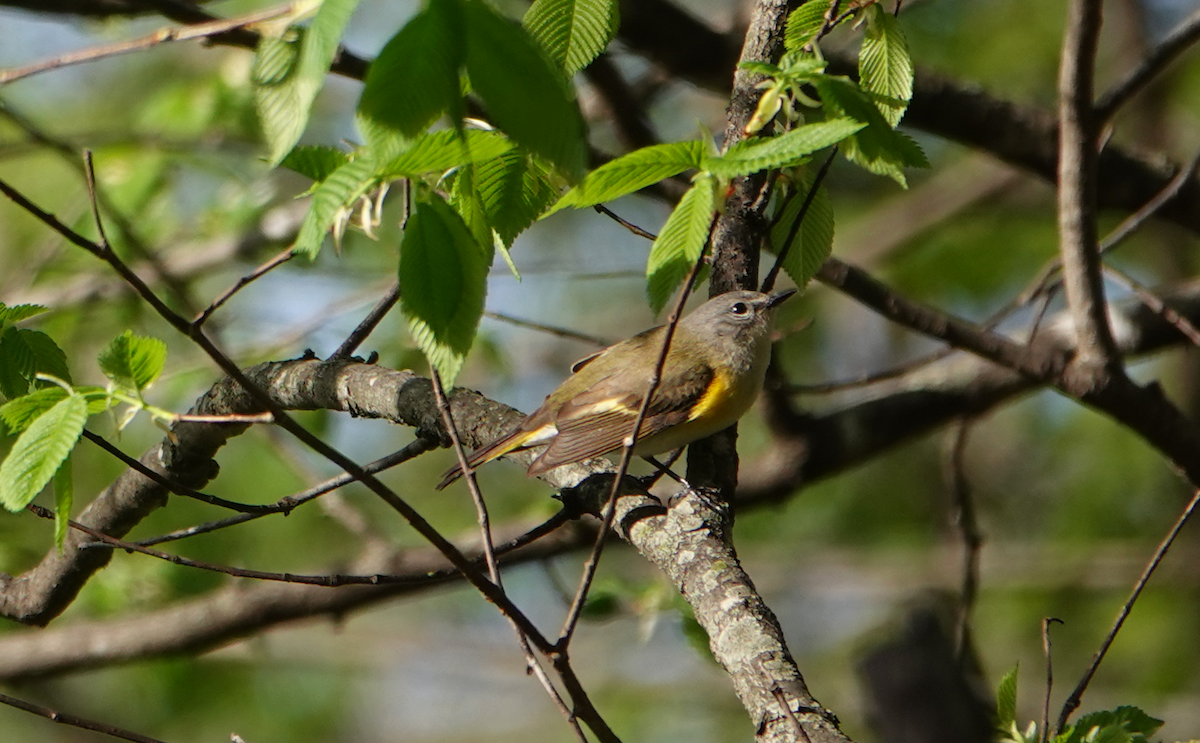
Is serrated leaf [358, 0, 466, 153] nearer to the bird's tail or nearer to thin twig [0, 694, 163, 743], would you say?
thin twig [0, 694, 163, 743]

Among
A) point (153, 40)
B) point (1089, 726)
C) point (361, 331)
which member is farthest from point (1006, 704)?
point (153, 40)

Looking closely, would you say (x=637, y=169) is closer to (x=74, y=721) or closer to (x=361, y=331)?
(x=361, y=331)

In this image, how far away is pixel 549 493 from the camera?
28.0ft

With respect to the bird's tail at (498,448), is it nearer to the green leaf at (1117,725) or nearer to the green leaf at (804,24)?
the green leaf at (804,24)

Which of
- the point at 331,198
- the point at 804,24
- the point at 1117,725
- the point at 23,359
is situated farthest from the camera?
the point at 23,359

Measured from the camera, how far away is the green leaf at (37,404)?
2.03 meters

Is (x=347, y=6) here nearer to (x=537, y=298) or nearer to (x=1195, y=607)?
(x=1195, y=607)

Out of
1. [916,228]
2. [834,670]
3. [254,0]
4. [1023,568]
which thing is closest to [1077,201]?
[916,228]

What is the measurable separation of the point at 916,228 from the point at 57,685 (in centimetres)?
877

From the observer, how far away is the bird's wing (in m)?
3.40

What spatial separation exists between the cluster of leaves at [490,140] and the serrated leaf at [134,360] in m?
0.47

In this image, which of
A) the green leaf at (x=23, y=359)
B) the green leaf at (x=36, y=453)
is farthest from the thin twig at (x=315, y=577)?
the green leaf at (x=36, y=453)

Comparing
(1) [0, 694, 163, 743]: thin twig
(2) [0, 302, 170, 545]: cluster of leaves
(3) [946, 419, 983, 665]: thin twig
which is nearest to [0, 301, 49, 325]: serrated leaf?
(2) [0, 302, 170, 545]: cluster of leaves

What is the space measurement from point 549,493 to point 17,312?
6.20 metres
